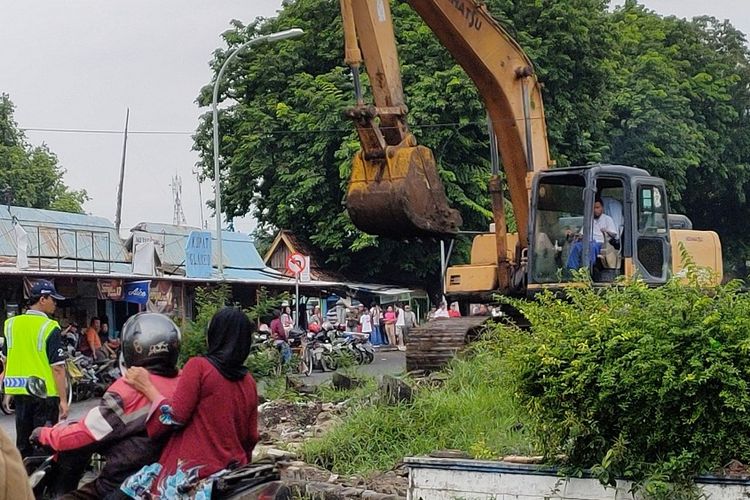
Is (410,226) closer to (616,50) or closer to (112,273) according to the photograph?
(112,273)

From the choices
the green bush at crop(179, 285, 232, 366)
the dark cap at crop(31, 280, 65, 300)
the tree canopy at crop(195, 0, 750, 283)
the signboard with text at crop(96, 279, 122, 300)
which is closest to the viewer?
the dark cap at crop(31, 280, 65, 300)

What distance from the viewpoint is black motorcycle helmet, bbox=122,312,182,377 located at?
6.18 m

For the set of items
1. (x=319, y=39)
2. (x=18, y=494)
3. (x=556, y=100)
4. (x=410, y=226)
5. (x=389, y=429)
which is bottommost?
(x=389, y=429)

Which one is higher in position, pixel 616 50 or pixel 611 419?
pixel 616 50

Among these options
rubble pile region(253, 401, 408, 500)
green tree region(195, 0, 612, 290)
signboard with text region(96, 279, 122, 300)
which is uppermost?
green tree region(195, 0, 612, 290)

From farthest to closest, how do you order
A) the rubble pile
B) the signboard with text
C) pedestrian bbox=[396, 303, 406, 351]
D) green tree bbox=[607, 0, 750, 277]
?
green tree bbox=[607, 0, 750, 277]
pedestrian bbox=[396, 303, 406, 351]
the signboard with text
the rubble pile

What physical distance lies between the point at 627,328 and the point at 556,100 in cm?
3172

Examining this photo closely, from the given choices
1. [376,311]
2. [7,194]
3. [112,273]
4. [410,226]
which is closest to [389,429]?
[410,226]

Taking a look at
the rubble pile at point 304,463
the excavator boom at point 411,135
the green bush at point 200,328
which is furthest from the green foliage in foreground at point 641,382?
the excavator boom at point 411,135

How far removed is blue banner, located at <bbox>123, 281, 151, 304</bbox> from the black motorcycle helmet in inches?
944

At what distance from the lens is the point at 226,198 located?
41.8 metres

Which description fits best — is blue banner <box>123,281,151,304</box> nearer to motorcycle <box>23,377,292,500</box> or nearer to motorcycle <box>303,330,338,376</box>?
motorcycle <box>303,330,338,376</box>

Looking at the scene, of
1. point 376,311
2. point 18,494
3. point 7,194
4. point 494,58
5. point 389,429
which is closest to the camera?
point 18,494

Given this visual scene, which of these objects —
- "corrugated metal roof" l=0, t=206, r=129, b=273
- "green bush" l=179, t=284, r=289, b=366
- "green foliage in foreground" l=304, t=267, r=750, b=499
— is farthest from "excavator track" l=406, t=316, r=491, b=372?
"corrugated metal roof" l=0, t=206, r=129, b=273
